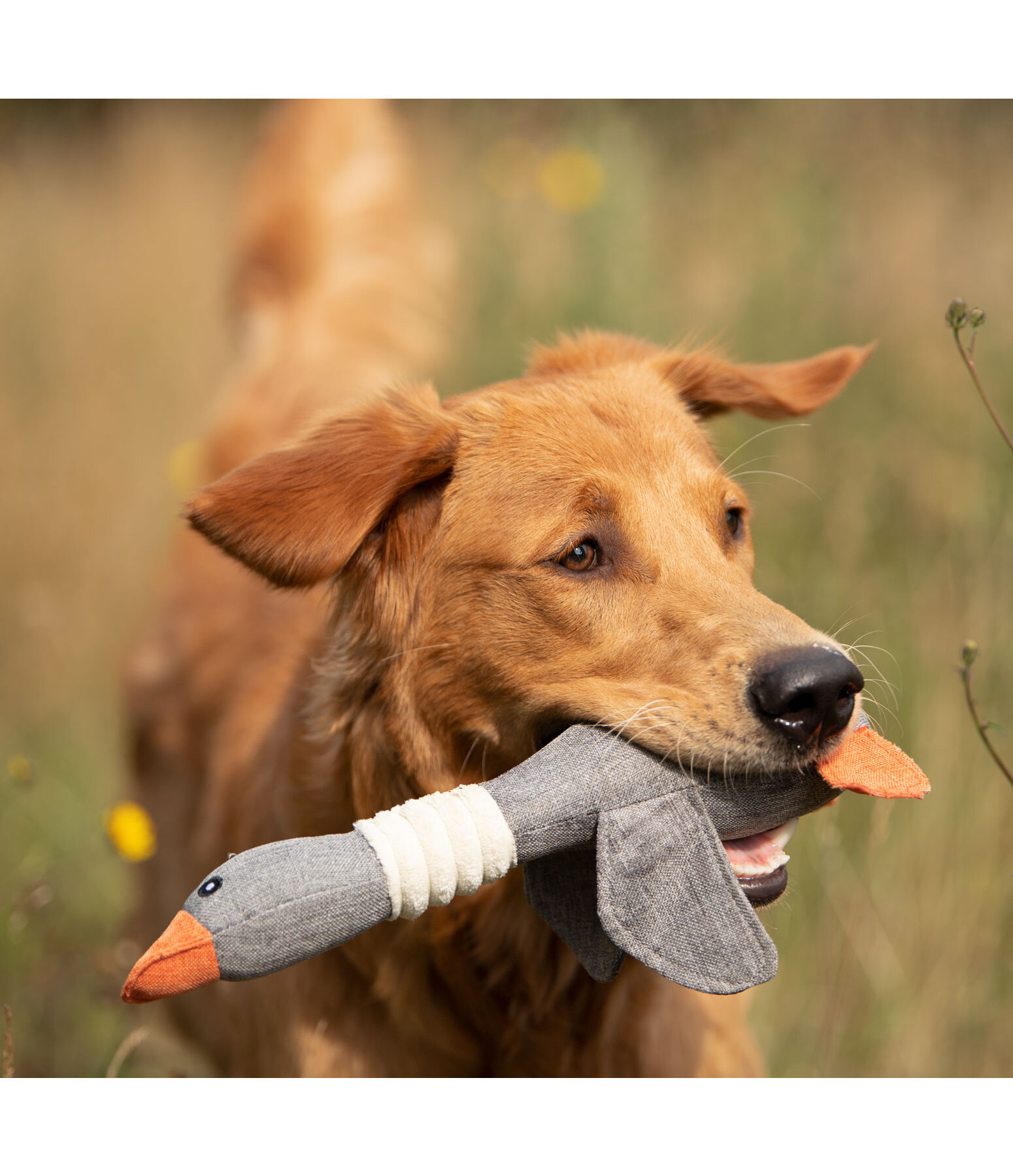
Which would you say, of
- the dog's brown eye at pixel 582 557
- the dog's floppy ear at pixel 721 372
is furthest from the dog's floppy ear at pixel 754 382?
the dog's brown eye at pixel 582 557

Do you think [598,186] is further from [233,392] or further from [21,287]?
[21,287]

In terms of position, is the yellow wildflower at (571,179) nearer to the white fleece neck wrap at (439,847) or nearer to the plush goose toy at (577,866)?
the plush goose toy at (577,866)

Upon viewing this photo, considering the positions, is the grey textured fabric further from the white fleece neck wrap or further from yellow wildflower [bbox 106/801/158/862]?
yellow wildflower [bbox 106/801/158/862]

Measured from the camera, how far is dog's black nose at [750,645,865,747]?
180 cm

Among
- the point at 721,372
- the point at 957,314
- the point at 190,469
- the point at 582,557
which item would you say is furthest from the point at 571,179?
the point at 582,557

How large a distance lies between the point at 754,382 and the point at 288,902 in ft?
5.79

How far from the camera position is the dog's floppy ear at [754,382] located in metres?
2.72

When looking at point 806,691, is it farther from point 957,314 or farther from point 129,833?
point 129,833

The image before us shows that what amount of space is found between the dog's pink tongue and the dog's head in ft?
0.66

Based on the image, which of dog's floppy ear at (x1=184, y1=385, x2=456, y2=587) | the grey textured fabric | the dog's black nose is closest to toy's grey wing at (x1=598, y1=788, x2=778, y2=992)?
the dog's black nose

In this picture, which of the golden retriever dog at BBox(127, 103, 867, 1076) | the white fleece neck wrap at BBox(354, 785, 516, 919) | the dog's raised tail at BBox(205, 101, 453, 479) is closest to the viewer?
the white fleece neck wrap at BBox(354, 785, 516, 919)

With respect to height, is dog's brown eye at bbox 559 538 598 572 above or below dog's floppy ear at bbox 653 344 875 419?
below

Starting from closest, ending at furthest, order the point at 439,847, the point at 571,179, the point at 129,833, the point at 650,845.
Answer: the point at 439,847 < the point at 650,845 < the point at 129,833 < the point at 571,179

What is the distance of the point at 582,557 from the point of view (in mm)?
2178
